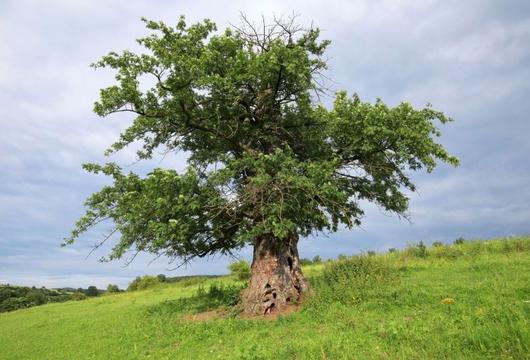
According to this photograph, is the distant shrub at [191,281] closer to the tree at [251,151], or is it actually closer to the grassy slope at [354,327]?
the grassy slope at [354,327]

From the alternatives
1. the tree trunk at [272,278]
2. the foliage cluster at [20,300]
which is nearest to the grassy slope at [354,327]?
the tree trunk at [272,278]

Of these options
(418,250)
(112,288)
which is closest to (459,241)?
(418,250)

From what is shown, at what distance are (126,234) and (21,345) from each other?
7788 millimetres

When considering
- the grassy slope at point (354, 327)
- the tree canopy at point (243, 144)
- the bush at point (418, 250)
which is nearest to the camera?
the grassy slope at point (354, 327)

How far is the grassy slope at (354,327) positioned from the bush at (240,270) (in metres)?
14.0

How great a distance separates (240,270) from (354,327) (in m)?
26.2

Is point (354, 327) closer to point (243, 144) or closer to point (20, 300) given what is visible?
point (243, 144)

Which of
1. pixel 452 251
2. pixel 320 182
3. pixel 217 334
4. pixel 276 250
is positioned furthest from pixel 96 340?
pixel 452 251

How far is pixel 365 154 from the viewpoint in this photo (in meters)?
18.8

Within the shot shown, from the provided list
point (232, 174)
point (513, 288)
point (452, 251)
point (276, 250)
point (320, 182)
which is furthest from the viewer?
point (452, 251)

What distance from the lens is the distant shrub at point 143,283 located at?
47581 millimetres

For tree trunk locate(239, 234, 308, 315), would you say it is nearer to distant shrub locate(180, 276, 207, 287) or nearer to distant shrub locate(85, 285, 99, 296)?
distant shrub locate(180, 276, 207, 287)

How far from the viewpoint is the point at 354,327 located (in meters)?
12.3

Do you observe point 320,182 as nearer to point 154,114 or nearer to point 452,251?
point 154,114
